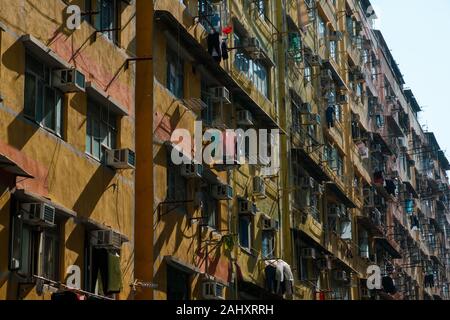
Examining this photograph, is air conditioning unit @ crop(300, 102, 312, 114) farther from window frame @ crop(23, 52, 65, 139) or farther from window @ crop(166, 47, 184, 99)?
window frame @ crop(23, 52, 65, 139)

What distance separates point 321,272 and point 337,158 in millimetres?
5277

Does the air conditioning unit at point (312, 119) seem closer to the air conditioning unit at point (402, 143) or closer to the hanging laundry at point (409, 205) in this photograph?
the hanging laundry at point (409, 205)

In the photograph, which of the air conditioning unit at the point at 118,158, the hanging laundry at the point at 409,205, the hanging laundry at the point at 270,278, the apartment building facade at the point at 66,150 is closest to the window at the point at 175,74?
the apartment building facade at the point at 66,150

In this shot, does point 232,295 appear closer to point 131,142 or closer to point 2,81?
point 131,142

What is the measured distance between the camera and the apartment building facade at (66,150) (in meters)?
12.3

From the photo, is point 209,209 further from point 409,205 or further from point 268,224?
point 409,205

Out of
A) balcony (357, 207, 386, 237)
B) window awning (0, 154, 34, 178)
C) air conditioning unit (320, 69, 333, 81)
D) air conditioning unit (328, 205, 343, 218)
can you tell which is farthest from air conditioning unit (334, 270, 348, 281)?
window awning (0, 154, 34, 178)

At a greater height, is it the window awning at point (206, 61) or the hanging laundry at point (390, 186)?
the hanging laundry at point (390, 186)

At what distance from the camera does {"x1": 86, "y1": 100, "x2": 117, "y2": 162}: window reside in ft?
48.0

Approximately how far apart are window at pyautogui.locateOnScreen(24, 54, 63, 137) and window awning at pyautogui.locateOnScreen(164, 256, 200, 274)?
374cm

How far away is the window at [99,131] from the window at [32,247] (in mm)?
1721

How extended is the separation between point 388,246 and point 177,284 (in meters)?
19.9

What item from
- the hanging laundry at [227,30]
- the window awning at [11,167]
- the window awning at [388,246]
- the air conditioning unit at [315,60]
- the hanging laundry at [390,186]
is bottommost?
the window awning at [11,167]

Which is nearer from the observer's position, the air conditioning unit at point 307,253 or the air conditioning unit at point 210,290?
the air conditioning unit at point 210,290
